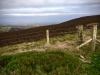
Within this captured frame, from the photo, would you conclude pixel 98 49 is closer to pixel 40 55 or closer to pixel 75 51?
pixel 75 51

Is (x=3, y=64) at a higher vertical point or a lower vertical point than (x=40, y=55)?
lower

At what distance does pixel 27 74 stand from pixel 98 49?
18.2 feet

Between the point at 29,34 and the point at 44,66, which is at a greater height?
the point at 29,34

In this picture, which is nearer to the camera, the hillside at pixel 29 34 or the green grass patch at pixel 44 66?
the green grass patch at pixel 44 66

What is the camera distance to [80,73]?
607 centimetres

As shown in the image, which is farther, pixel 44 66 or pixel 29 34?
pixel 29 34

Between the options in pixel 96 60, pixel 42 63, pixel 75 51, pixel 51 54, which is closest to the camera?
pixel 42 63

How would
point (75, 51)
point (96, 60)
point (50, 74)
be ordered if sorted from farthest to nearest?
point (75, 51)
point (96, 60)
point (50, 74)

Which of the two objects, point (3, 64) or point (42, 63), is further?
point (3, 64)

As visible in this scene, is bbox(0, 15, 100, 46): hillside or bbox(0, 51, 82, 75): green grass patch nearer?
bbox(0, 51, 82, 75): green grass patch

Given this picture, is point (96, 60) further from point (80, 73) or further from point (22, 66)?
point (22, 66)

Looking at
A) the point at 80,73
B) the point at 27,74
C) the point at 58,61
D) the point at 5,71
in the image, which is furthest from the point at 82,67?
the point at 5,71

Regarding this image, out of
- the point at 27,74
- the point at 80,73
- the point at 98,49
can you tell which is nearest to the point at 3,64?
the point at 27,74

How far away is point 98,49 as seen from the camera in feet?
31.6
